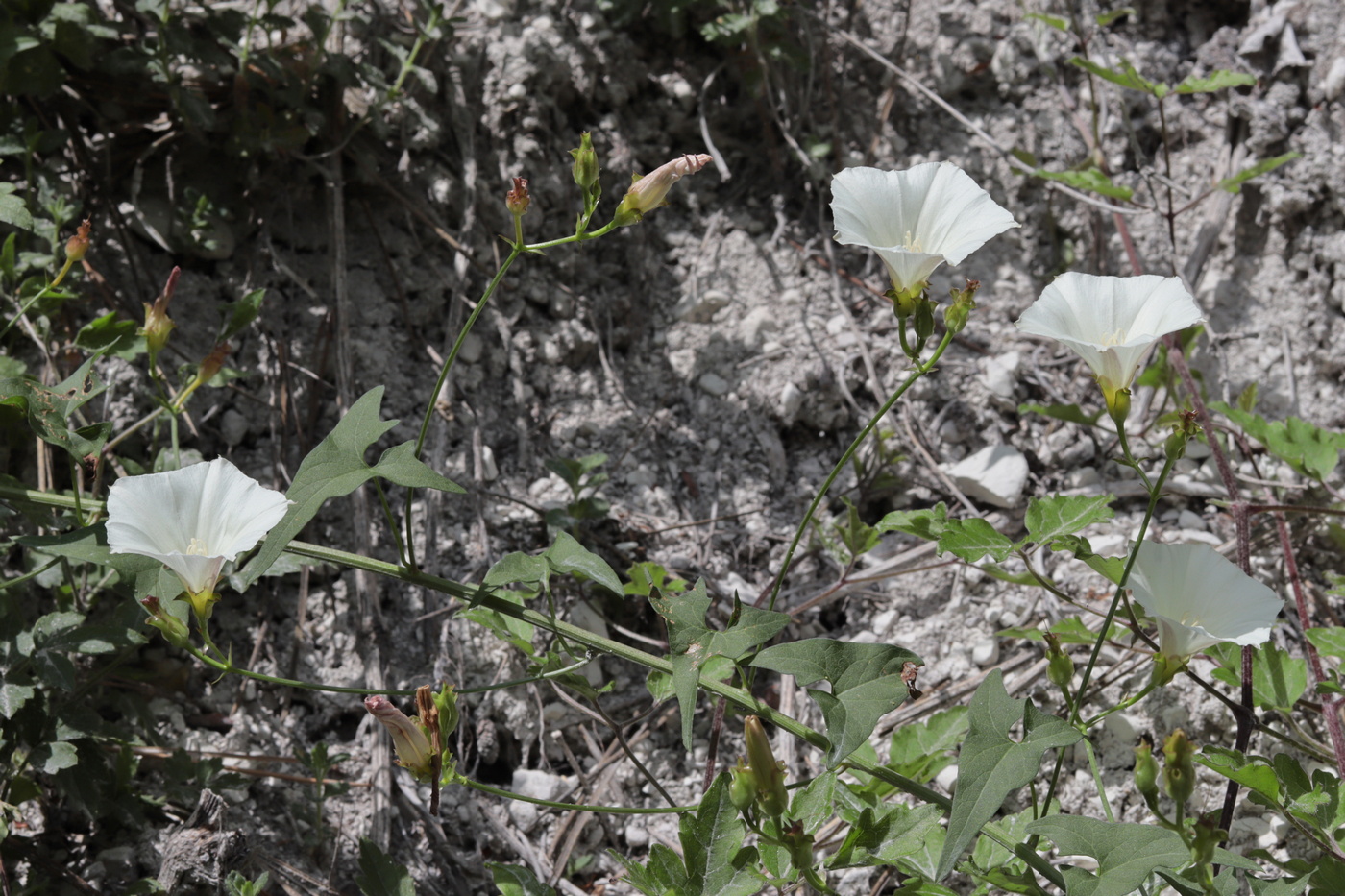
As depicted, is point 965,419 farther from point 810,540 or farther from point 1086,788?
point 1086,788

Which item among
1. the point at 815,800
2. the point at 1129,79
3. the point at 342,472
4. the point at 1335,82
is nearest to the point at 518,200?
the point at 342,472

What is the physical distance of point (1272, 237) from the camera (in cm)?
277

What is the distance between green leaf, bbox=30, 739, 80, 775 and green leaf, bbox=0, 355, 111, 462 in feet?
1.69

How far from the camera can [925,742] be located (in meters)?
1.81

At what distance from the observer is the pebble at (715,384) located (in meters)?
2.69

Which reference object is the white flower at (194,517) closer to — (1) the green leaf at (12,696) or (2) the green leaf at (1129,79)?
(1) the green leaf at (12,696)

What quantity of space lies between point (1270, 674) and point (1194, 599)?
0.33 metres

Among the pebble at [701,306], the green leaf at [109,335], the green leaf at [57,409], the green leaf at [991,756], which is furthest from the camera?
the pebble at [701,306]

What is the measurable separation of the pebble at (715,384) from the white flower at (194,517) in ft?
4.67

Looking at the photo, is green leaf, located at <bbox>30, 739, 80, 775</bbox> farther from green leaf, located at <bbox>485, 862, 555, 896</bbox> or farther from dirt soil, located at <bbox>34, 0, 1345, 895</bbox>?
green leaf, located at <bbox>485, 862, 555, 896</bbox>

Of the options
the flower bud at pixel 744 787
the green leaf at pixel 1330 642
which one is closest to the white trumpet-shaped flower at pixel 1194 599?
the green leaf at pixel 1330 642

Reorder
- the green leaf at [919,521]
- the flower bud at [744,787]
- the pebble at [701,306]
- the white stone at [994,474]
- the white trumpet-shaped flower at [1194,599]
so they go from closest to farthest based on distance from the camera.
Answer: the flower bud at [744,787] < the white trumpet-shaped flower at [1194,599] < the green leaf at [919,521] < the white stone at [994,474] < the pebble at [701,306]

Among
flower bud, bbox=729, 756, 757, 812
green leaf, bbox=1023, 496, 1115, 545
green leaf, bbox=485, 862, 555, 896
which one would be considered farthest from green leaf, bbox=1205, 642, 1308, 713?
green leaf, bbox=485, 862, 555, 896

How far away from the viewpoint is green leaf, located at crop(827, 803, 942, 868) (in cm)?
141
